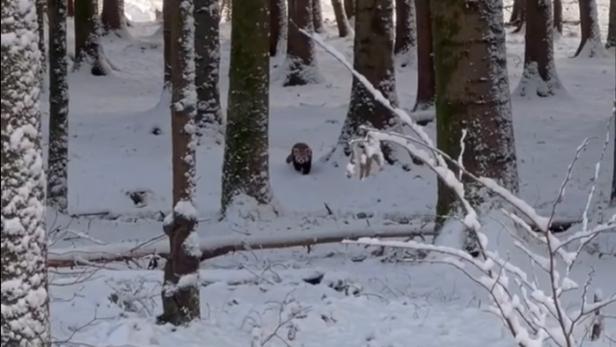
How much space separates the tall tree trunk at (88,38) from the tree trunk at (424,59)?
27.5ft

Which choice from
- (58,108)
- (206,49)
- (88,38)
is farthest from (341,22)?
(58,108)

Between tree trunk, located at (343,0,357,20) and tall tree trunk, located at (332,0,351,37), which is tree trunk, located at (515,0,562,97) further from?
tree trunk, located at (343,0,357,20)

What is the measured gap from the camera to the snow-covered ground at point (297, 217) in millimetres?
6613

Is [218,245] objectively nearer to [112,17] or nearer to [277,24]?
[277,24]

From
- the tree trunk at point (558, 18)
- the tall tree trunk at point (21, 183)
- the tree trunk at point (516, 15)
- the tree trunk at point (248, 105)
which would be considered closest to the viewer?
the tall tree trunk at point (21, 183)

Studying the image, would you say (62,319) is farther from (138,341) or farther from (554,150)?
(554,150)

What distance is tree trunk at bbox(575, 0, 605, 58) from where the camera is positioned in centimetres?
2302

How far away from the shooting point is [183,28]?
645 cm

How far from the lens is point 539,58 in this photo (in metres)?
19.0

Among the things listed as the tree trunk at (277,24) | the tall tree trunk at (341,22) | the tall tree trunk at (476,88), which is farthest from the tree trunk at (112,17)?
the tall tree trunk at (476,88)

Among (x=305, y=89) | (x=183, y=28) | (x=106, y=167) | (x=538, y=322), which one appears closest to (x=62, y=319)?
(x=183, y=28)

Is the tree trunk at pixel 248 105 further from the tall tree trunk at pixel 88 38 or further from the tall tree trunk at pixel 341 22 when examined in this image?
the tall tree trunk at pixel 341 22

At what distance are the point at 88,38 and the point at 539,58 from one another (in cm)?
1009

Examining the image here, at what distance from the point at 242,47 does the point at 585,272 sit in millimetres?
4696
